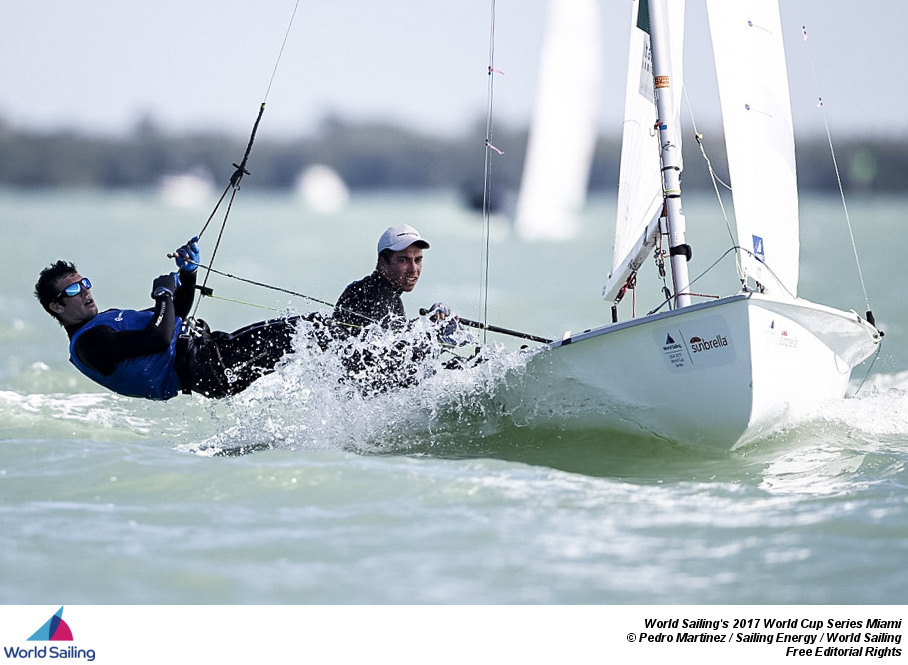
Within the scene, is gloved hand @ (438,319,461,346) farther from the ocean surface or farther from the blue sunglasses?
the blue sunglasses

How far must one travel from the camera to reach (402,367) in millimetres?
4648

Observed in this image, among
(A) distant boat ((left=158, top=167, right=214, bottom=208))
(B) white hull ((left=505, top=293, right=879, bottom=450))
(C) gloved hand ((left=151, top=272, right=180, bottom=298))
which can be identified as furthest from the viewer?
(A) distant boat ((left=158, top=167, right=214, bottom=208))

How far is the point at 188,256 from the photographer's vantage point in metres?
4.75

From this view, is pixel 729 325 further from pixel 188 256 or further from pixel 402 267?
pixel 188 256

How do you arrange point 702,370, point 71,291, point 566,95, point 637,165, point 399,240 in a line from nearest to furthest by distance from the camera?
1. point 702,370
2. point 71,291
3. point 399,240
4. point 637,165
5. point 566,95

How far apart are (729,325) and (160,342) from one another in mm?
2209

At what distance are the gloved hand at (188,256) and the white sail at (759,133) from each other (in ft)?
7.41

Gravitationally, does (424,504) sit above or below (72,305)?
below

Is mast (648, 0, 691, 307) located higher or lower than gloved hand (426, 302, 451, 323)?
higher
